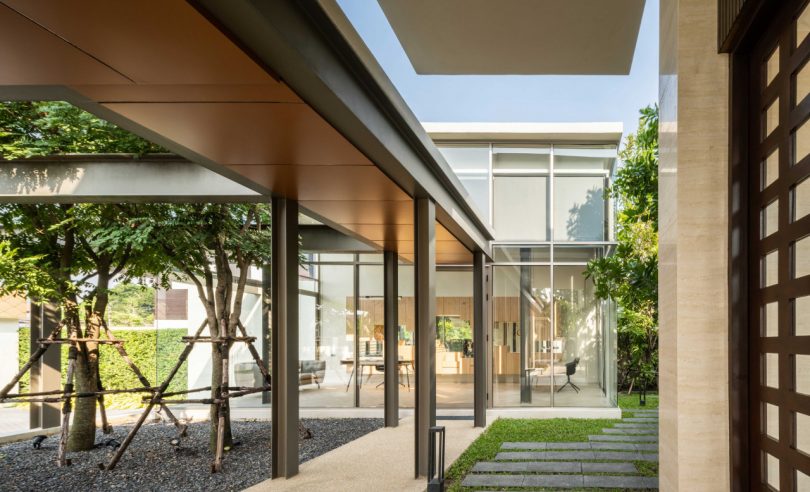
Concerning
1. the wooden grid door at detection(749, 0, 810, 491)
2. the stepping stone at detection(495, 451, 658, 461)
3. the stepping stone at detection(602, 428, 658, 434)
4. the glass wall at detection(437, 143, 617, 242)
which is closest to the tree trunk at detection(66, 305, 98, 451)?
the stepping stone at detection(495, 451, 658, 461)

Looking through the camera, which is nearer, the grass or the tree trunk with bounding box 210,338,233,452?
the tree trunk with bounding box 210,338,233,452

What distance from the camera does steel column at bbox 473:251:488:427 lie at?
12.7m

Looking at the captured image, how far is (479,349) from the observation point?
42.6 feet

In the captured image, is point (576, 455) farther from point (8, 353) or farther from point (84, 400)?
point (8, 353)

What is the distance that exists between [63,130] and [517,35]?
650cm

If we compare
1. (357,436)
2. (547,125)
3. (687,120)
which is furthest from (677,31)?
(547,125)

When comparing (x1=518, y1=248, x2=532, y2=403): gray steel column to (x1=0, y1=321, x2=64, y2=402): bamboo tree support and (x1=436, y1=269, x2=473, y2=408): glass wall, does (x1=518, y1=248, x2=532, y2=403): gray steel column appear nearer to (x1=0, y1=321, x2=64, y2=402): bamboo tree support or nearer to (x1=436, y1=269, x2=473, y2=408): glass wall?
(x1=436, y1=269, x2=473, y2=408): glass wall

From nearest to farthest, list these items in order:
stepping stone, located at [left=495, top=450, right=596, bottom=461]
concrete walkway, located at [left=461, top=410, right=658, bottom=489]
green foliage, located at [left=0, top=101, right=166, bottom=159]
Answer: concrete walkway, located at [left=461, top=410, right=658, bottom=489] → green foliage, located at [left=0, top=101, right=166, bottom=159] → stepping stone, located at [left=495, top=450, right=596, bottom=461]

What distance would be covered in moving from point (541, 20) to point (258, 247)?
6475 millimetres

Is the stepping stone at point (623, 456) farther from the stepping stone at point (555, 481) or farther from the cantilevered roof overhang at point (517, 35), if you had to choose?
the cantilevered roof overhang at point (517, 35)

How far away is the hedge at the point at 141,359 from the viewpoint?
49.8 feet

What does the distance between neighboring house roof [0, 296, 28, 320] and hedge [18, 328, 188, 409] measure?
1.74m

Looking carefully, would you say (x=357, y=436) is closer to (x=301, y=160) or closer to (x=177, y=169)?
(x=177, y=169)

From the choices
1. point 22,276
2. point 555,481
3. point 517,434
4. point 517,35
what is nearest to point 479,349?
point 517,434
